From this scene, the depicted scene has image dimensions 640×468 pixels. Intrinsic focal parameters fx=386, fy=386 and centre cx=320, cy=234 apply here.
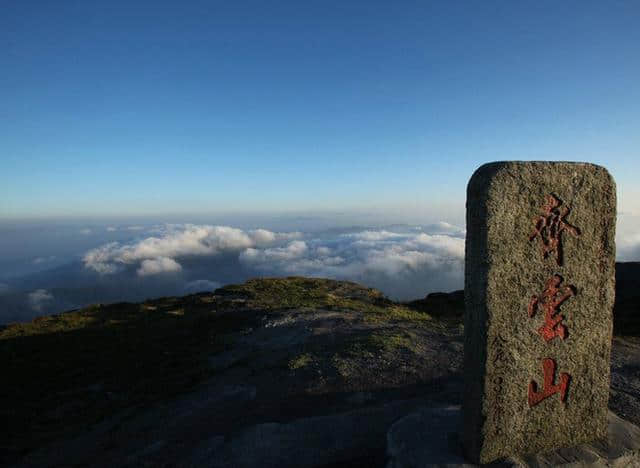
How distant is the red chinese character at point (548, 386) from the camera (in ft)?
17.4

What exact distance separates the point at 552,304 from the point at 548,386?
1.18 m

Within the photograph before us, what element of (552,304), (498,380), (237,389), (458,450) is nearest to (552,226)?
(552,304)

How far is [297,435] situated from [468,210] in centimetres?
511

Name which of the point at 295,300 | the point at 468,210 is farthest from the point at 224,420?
the point at 295,300

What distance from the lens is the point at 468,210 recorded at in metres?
5.05

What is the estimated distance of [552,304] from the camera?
5230 millimetres

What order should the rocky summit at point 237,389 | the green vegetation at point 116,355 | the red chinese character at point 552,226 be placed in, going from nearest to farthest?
the red chinese character at point 552,226, the rocky summit at point 237,389, the green vegetation at point 116,355

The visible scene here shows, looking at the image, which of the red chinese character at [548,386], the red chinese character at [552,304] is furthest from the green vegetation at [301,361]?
the red chinese character at [552,304]

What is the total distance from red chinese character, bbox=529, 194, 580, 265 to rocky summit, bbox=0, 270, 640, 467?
3.45 m

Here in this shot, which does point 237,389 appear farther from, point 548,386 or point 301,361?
point 548,386

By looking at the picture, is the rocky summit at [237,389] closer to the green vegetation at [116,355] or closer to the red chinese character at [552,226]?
the green vegetation at [116,355]

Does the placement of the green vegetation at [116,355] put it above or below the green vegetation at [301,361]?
below

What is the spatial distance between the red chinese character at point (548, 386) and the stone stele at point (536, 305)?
16 millimetres

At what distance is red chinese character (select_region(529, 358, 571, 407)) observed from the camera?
5.29 m
